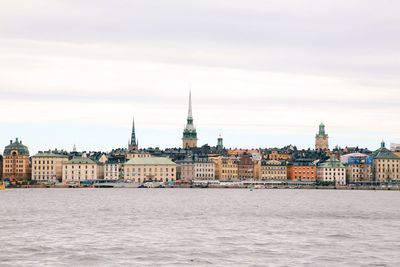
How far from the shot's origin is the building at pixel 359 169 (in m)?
190

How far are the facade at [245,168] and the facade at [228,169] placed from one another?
75 cm

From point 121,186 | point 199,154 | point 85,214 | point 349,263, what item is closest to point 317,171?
point 199,154

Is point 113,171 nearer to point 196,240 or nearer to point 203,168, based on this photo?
point 203,168

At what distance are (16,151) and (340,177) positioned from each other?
193 ft

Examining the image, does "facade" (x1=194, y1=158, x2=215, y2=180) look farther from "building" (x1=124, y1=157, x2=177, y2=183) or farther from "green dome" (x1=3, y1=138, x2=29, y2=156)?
"green dome" (x1=3, y1=138, x2=29, y2=156)

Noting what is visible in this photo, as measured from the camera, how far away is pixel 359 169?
190375 mm

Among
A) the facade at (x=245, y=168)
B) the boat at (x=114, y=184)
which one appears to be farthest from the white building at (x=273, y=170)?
the boat at (x=114, y=184)

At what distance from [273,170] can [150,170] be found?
24250mm

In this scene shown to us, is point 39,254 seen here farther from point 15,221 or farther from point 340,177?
point 340,177

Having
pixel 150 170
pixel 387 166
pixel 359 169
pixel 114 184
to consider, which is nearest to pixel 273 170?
pixel 359 169

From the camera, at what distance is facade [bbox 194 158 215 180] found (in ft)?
611

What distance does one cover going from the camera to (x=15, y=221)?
57.0 m

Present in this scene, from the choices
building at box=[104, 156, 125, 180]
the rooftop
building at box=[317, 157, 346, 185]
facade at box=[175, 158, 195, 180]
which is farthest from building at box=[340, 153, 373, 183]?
building at box=[104, 156, 125, 180]

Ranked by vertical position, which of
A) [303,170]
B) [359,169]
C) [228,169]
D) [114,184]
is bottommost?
[114,184]
